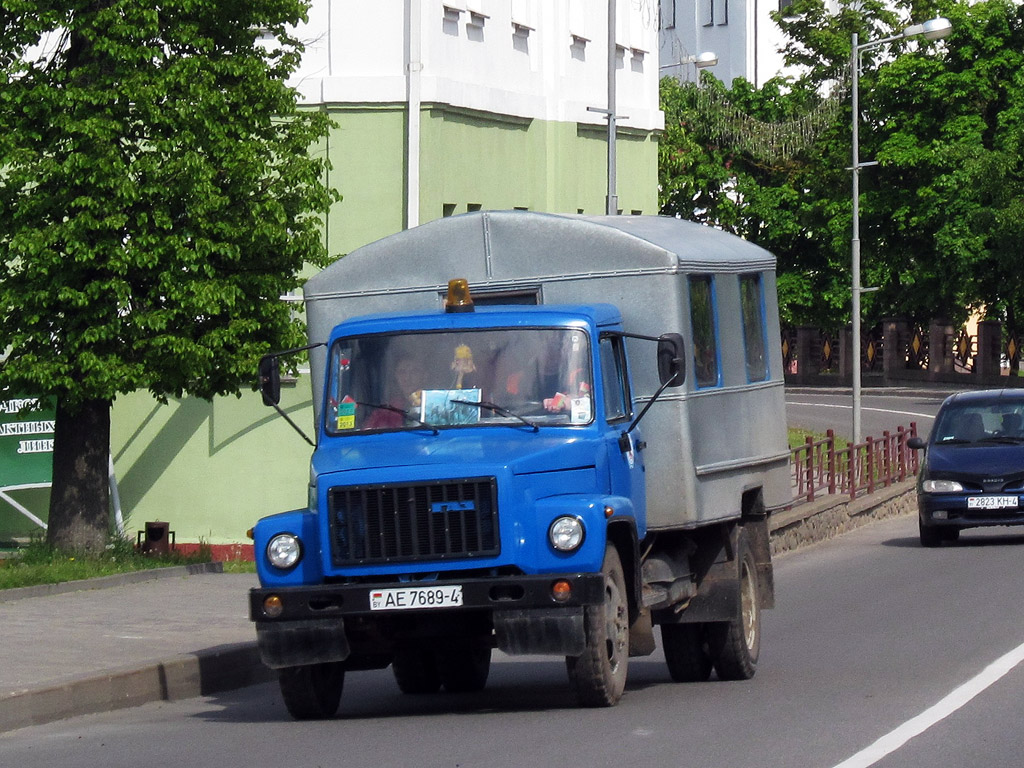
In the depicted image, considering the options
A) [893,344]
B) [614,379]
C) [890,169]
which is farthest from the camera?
[893,344]

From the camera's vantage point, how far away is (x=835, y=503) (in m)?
28.0

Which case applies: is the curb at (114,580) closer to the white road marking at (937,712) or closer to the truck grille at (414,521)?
the truck grille at (414,521)

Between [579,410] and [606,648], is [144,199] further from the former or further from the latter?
[606,648]

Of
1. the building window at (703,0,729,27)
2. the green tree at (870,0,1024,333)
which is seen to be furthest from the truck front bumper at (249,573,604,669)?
the building window at (703,0,729,27)

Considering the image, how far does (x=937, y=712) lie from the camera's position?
10.7m

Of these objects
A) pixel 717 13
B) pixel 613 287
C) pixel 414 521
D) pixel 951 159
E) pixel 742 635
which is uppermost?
pixel 717 13

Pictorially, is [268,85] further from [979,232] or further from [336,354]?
[979,232]

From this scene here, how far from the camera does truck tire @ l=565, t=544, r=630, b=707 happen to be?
10.6m

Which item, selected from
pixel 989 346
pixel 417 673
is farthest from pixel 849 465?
pixel 989 346

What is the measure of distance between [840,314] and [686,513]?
64.8 metres

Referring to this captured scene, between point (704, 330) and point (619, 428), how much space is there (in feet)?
4.69

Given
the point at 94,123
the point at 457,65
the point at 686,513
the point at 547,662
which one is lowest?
the point at 547,662

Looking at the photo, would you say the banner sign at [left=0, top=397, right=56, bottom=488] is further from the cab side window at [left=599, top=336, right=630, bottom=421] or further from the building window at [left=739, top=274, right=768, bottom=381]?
the cab side window at [left=599, top=336, right=630, bottom=421]

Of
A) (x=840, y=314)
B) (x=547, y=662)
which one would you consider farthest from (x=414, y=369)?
(x=840, y=314)
